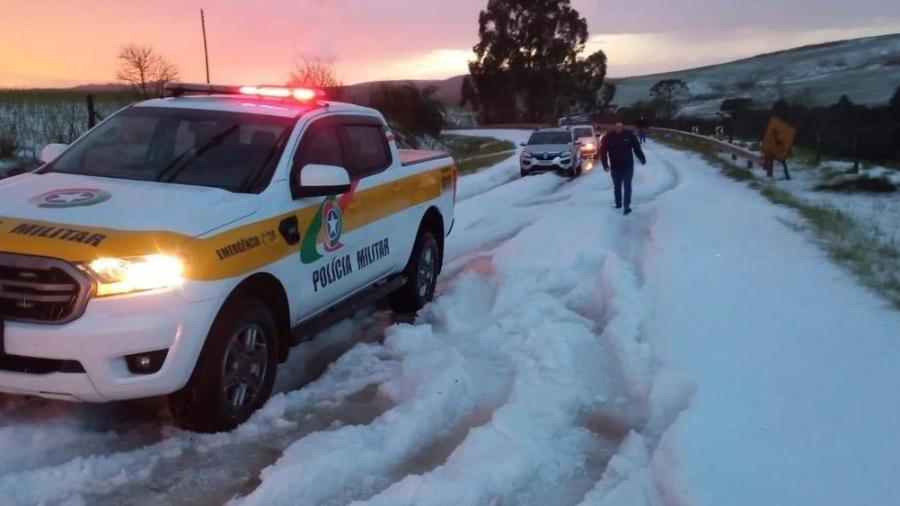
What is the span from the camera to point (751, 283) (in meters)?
8.72

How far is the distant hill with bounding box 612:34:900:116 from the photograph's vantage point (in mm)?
113375

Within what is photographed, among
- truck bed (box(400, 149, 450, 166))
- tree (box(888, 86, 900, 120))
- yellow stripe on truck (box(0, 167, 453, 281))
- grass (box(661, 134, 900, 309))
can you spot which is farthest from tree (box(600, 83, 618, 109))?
yellow stripe on truck (box(0, 167, 453, 281))

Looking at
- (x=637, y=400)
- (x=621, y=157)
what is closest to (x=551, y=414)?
(x=637, y=400)

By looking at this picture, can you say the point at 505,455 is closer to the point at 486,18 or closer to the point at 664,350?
the point at 664,350

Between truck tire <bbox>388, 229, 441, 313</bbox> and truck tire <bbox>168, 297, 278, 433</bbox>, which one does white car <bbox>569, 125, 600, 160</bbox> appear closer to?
truck tire <bbox>388, 229, 441, 313</bbox>

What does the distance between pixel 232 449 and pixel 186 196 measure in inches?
58.4

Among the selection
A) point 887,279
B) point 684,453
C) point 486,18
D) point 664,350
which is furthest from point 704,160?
point 486,18

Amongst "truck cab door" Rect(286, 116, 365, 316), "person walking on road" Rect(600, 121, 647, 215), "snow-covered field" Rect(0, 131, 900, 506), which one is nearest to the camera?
"snow-covered field" Rect(0, 131, 900, 506)

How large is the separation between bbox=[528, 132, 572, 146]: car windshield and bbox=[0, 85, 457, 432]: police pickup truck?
751 inches

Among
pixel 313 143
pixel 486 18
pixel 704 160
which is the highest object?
pixel 486 18

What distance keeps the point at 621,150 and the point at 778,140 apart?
7.49 meters

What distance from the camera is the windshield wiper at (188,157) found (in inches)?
222

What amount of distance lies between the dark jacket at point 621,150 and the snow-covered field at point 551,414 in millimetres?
6377

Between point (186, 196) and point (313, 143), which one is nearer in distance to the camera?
point (186, 196)
